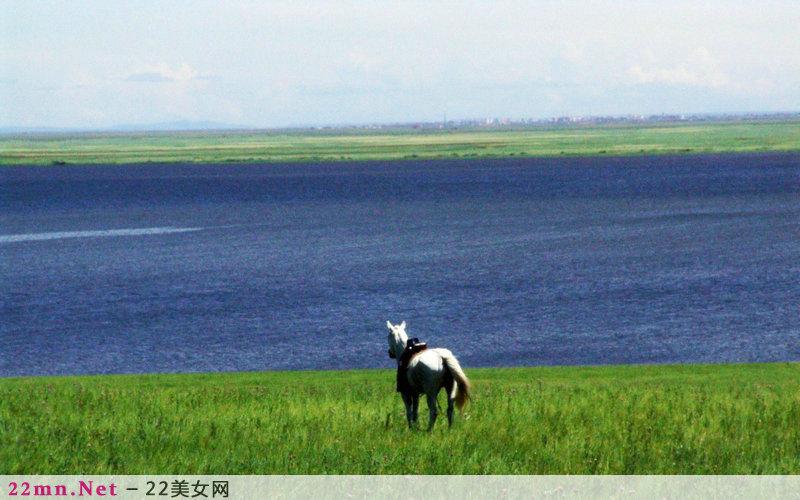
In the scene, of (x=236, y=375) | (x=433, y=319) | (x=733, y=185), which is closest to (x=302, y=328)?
(x=433, y=319)

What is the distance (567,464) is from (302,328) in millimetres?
35075

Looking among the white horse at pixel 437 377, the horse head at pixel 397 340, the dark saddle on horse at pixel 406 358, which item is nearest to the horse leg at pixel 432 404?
the white horse at pixel 437 377

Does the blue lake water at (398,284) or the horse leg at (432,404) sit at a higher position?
the horse leg at (432,404)

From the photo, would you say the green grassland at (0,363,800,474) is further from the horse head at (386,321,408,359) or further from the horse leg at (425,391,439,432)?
the horse head at (386,321,408,359)

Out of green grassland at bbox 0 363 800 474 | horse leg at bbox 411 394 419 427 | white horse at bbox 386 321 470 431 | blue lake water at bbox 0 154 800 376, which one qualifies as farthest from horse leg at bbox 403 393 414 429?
blue lake water at bbox 0 154 800 376

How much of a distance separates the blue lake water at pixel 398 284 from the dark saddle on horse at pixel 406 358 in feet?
74.3

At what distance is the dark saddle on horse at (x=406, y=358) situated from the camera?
14.4 m

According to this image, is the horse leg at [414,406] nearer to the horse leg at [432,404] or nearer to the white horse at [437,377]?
the white horse at [437,377]

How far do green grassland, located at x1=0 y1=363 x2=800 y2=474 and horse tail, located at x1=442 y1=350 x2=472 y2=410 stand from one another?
46cm

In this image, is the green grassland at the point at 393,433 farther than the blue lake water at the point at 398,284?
No

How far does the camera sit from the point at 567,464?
1214 centimetres

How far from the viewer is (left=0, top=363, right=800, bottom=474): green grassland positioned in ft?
40.0
